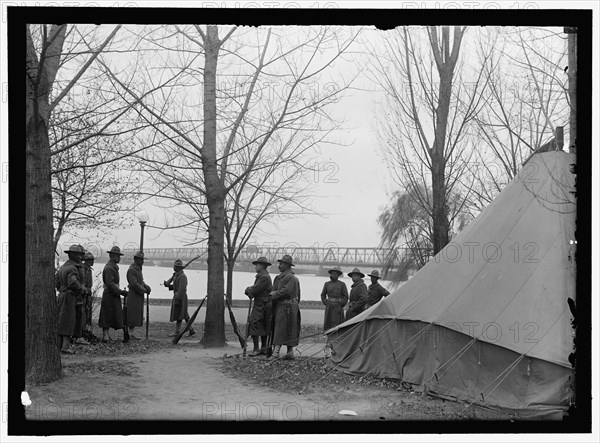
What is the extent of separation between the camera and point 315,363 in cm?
1088

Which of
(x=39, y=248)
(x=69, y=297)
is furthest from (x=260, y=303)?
(x=39, y=248)

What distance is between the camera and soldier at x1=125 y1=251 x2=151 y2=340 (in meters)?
13.2

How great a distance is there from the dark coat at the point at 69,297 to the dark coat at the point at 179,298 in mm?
3313

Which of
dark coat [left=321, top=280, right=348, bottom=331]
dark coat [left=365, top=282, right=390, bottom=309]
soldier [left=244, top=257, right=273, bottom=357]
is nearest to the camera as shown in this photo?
soldier [left=244, top=257, right=273, bottom=357]

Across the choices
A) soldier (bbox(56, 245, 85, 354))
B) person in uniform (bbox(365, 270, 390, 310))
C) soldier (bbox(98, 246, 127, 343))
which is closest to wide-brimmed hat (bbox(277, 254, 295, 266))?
person in uniform (bbox(365, 270, 390, 310))

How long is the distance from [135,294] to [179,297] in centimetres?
159

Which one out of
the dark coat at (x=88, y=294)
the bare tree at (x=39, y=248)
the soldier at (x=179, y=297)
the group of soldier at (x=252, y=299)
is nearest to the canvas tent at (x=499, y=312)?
the group of soldier at (x=252, y=299)

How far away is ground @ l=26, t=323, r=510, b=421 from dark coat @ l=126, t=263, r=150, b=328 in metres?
1.93

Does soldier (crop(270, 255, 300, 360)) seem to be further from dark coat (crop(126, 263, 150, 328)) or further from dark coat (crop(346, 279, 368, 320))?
dark coat (crop(126, 263, 150, 328))

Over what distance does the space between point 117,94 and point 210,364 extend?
4.67 metres

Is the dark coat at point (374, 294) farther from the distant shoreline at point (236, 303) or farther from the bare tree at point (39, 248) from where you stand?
the distant shoreline at point (236, 303)

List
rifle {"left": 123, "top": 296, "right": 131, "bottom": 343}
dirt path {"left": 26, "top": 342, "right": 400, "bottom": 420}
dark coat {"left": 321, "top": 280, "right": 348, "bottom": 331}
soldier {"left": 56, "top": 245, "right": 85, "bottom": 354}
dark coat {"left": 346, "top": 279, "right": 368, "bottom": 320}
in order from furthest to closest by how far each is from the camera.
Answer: dark coat {"left": 321, "top": 280, "right": 348, "bottom": 331}
dark coat {"left": 346, "top": 279, "right": 368, "bottom": 320}
rifle {"left": 123, "top": 296, "right": 131, "bottom": 343}
soldier {"left": 56, "top": 245, "right": 85, "bottom": 354}
dirt path {"left": 26, "top": 342, "right": 400, "bottom": 420}

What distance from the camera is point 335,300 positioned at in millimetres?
14055

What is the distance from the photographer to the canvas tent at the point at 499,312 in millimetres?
7641
